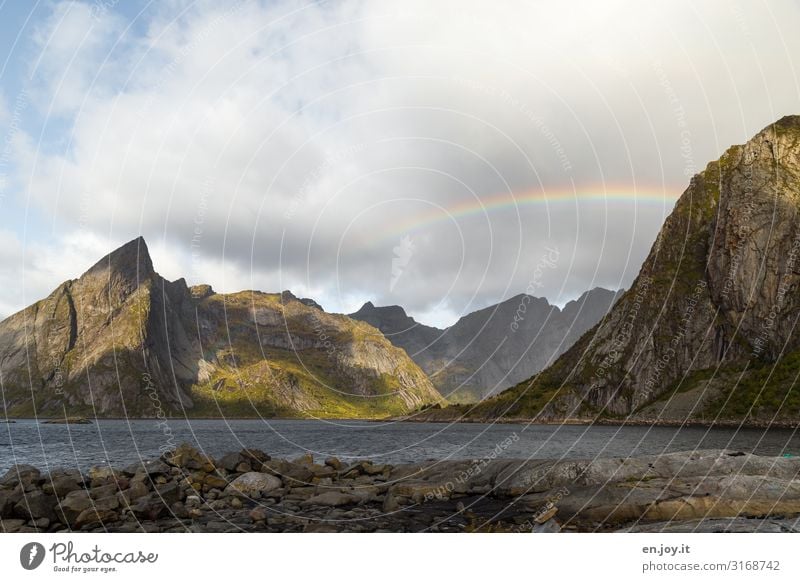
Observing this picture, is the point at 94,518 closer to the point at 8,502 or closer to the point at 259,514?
the point at 8,502

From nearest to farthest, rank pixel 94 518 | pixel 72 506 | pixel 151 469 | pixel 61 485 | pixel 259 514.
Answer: pixel 94 518 < pixel 72 506 < pixel 259 514 < pixel 61 485 < pixel 151 469

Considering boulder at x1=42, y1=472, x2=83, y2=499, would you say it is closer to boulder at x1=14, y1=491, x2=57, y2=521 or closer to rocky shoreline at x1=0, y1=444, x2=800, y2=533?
rocky shoreline at x1=0, y1=444, x2=800, y2=533

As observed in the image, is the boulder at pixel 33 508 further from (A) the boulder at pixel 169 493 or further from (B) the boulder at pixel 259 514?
(B) the boulder at pixel 259 514

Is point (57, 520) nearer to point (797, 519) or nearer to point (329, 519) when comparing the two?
point (329, 519)

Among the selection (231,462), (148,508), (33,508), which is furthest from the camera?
(231,462)

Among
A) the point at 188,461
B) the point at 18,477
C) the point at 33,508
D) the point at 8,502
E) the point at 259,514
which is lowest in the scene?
the point at 259,514

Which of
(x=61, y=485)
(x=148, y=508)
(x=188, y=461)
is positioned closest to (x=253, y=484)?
(x=148, y=508)
